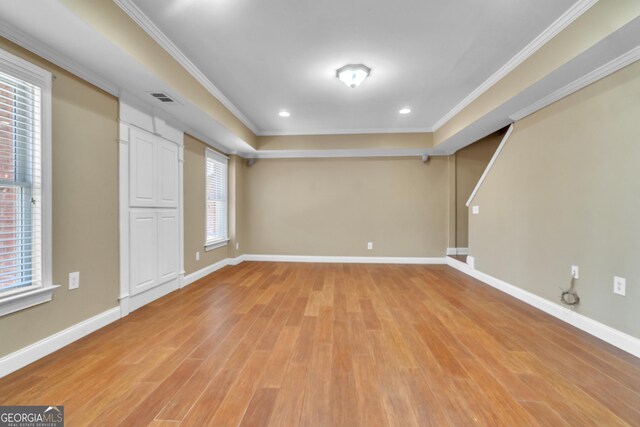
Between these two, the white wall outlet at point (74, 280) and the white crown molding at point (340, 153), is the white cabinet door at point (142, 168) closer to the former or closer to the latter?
the white wall outlet at point (74, 280)

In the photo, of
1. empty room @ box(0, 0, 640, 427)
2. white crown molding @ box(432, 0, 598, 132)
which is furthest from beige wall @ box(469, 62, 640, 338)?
white crown molding @ box(432, 0, 598, 132)

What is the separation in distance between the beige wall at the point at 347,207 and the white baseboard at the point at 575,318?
5.43 feet

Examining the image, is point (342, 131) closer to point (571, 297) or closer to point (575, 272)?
point (575, 272)

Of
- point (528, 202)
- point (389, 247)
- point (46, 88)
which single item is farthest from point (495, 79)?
point (46, 88)

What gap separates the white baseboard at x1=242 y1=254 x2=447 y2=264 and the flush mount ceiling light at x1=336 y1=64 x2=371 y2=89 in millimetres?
3383

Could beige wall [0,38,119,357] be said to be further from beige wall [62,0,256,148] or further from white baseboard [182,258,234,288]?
white baseboard [182,258,234,288]

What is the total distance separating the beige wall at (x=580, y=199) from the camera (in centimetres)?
191

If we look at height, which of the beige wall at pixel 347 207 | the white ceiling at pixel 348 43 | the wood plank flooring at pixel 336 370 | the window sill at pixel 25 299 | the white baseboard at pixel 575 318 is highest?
the white ceiling at pixel 348 43

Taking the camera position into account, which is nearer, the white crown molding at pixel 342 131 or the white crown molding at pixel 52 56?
the white crown molding at pixel 52 56

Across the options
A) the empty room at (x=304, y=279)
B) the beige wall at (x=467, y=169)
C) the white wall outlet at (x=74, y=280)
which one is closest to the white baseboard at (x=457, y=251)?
the beige wall at (x=467, y=169)

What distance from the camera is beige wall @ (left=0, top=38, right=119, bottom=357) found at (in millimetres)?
1768

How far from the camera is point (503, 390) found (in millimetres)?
1453

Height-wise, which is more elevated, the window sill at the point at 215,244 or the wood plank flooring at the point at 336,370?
the window sill at the point at 215,244

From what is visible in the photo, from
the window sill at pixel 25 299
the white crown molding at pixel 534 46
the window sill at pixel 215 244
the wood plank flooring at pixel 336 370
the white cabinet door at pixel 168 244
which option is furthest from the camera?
the window sill at pixel 215 244
